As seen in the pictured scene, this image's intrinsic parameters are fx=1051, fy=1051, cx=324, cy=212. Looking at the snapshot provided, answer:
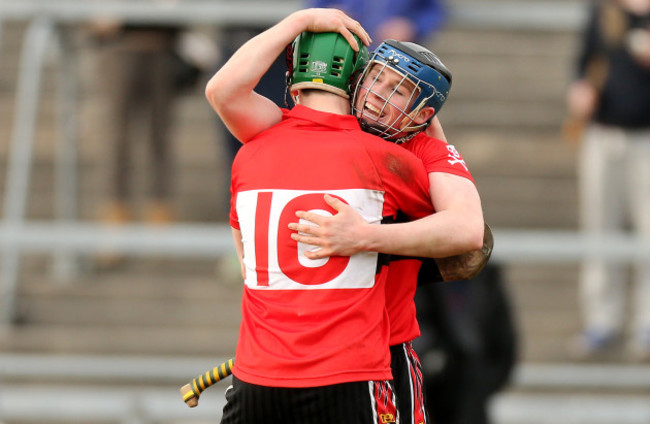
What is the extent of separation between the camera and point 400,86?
2.41 meters

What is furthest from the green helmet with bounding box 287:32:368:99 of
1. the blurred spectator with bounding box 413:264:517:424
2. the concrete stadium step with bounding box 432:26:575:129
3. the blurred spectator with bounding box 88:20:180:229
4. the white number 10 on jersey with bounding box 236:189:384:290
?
the concrete stadium step with bounding box 432:26:575:129

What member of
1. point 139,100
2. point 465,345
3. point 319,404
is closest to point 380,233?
point 319,404

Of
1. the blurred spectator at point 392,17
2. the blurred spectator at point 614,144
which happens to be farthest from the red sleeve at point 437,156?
the blurred spectator at point 614,144

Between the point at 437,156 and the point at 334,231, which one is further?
the point at 437,156

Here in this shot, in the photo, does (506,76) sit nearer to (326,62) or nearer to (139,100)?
(139,100)

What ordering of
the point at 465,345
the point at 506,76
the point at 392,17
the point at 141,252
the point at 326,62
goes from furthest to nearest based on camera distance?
1. the point at 506,76
2. the point at 392,17
3. the point at 141,252
4. the point at 465,345
5. the point at 326,62

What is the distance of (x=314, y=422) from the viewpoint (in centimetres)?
235

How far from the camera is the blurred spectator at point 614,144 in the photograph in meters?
5.80

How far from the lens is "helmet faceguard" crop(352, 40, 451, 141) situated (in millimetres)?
2406

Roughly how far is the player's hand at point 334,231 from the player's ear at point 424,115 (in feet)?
0.96

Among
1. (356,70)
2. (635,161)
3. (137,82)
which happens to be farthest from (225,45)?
(356,70)

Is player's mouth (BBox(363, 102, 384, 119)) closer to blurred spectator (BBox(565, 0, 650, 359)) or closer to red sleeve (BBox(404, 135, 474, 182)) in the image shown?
red sleeve (BBox(404, 135, 474, 182))

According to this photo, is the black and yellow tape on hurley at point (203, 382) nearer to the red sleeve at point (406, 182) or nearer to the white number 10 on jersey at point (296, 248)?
the white number 10 on jersey at point (296, 248)

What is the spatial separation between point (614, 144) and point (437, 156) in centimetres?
376
